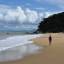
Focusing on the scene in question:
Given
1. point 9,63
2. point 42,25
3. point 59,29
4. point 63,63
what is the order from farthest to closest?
point 42,25
point 59,29
point 9,63
point 63,63

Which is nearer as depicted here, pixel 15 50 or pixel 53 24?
pixel 15 50

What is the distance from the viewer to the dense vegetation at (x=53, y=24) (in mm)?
91500

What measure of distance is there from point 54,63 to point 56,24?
270 feet

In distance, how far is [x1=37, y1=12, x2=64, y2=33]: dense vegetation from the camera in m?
91.5

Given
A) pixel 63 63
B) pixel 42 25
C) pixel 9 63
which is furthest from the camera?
pixel 42 25

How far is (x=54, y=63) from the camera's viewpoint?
11.9 m

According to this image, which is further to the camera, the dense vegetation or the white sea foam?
the dense vegetation

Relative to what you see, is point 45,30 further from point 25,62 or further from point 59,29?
point 25,62

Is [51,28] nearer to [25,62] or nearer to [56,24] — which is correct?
[56,24]

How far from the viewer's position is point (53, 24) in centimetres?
9456

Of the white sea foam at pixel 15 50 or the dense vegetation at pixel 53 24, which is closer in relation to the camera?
the white sea foam at pixel 15 50

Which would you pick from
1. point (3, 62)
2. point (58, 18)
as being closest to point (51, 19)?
point (58, 18)

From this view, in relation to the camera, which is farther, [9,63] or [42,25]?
[42,25]

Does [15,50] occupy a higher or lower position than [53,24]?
lower
